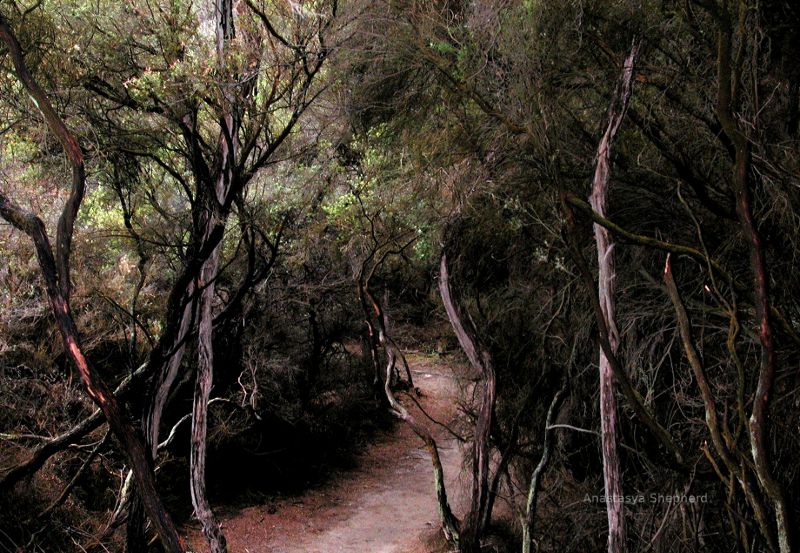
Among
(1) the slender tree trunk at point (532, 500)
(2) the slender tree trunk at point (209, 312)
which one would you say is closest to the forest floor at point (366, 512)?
(1) the slender tree trunk at point (532, 500)

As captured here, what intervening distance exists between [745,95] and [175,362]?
5.26 metres

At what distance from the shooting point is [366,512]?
11.4m

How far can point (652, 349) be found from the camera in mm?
6164

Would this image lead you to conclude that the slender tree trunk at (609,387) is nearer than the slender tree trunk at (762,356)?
No

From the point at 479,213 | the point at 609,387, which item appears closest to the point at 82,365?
the point at 609,387

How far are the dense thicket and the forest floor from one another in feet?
3.03

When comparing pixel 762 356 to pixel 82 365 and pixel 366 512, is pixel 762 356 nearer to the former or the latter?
pixel 82 365

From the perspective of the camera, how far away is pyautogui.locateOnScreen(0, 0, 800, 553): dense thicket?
520 cm

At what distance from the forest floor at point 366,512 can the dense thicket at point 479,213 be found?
92 centimetres

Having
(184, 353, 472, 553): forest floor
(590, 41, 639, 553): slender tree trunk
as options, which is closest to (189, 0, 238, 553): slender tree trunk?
(590, 41, 639, 553): slender tree trunk

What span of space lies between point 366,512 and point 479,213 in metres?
5.78

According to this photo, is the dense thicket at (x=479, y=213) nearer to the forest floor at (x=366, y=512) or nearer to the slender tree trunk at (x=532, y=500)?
the slender tree trunk at (x=532, y=500)

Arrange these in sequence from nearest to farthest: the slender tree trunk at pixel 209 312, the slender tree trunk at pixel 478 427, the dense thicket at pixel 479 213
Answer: the dense thicket at pixel 479 213
the slender tree trunk at pixel 209 312
the slender tree trunk at pixel 478 427

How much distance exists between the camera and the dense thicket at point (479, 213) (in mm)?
5195
